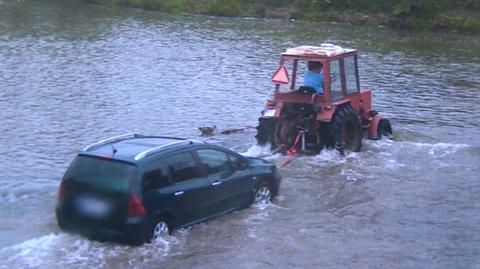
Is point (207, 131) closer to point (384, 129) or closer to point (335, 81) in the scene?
point (335, 81)

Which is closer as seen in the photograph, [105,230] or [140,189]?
[140,189]

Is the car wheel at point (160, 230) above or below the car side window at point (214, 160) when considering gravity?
below

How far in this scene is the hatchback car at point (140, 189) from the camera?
1266 cm

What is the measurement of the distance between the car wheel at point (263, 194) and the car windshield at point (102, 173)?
9.71ft

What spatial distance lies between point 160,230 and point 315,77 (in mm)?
7442

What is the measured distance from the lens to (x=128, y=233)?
12.7 metres

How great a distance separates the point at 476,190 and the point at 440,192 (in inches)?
27.5

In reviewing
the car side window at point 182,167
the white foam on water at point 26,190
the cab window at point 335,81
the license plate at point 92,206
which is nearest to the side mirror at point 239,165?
the car side window at point 182,167

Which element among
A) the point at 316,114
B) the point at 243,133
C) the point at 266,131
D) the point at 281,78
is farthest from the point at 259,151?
the point at 243,133

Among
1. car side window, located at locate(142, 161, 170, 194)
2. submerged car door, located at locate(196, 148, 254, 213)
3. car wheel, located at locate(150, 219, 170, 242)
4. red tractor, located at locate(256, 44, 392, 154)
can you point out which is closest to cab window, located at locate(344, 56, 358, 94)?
red tractor, located at locate(256, 44, 392, 154)

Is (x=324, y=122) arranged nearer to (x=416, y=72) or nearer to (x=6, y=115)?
(x=6, y=115)

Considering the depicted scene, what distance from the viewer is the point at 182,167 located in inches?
532

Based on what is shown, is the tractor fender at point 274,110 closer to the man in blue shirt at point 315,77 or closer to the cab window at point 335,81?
the man in blue shirt at point 315,77

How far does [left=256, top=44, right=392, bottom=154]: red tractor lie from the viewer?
62.1ft
